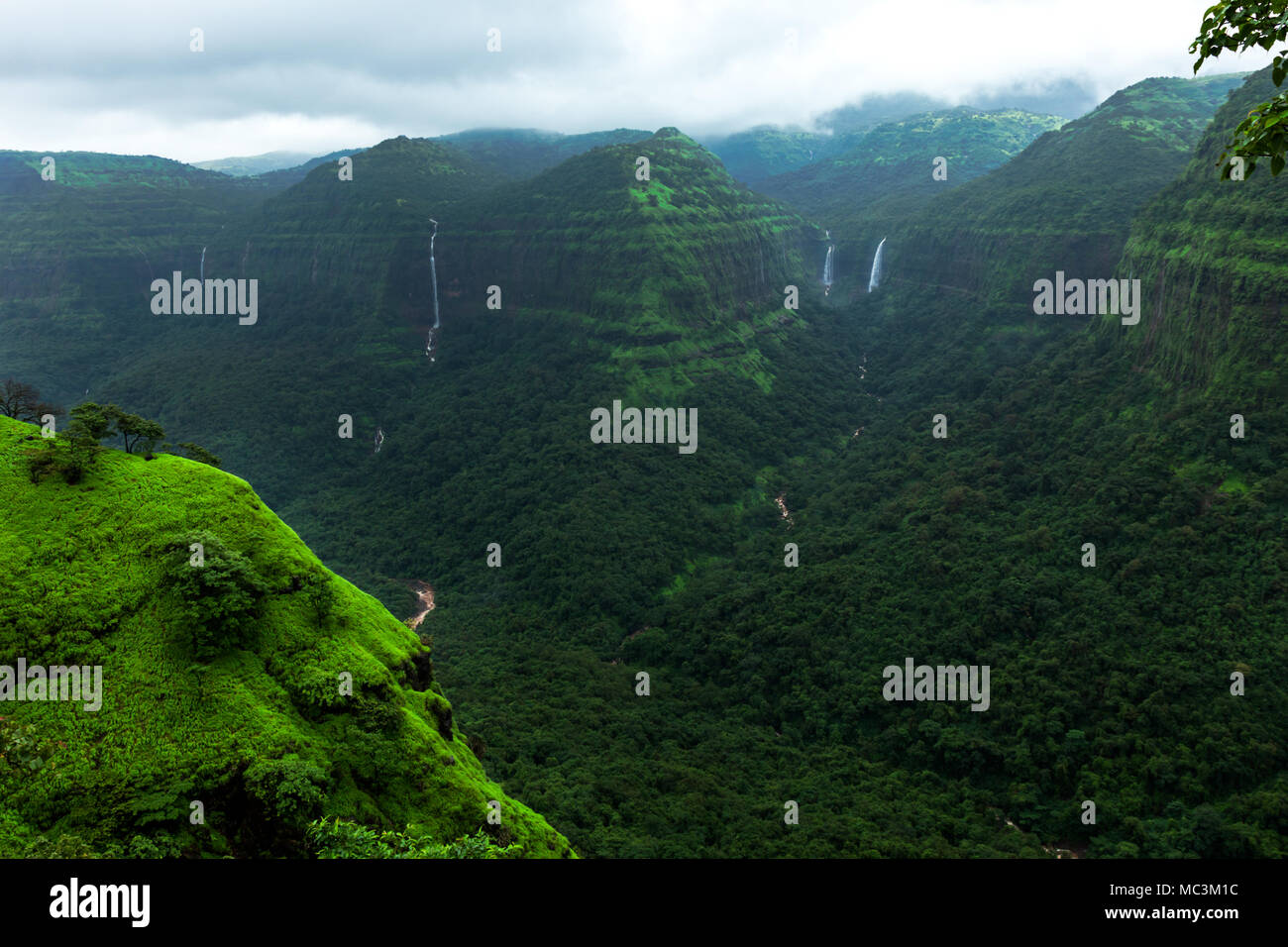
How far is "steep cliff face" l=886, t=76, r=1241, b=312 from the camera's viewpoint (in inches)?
4200

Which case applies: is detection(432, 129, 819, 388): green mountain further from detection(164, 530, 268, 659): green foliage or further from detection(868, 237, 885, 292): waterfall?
detection(164, 530, 268, 659): green foliage

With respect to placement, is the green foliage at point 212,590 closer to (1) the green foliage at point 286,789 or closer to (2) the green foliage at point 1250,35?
(1) the green foliage at point 286,789

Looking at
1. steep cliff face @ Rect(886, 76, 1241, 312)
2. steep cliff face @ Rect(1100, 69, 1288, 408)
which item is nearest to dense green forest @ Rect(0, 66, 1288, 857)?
steep cliff face @ Rect(1100, 69, 1288, 408)

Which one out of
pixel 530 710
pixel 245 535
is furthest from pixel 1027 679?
pixel 245 535

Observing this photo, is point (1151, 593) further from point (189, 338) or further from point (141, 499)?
point (189, 338)

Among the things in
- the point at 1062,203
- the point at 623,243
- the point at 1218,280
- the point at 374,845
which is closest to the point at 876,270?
the point at 1062,203

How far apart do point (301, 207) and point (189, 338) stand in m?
38.4

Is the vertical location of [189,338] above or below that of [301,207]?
below

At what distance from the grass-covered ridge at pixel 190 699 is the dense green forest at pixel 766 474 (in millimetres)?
352

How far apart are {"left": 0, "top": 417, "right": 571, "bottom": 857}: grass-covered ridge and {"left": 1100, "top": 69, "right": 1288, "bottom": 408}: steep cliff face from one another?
64.7m

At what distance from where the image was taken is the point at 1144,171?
115 metres

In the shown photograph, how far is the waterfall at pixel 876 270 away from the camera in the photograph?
540 ft

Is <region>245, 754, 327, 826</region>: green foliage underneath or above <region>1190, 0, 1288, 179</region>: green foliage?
underneath

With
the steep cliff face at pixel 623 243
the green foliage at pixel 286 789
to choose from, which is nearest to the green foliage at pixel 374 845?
the green foliage at pixel 286 789
